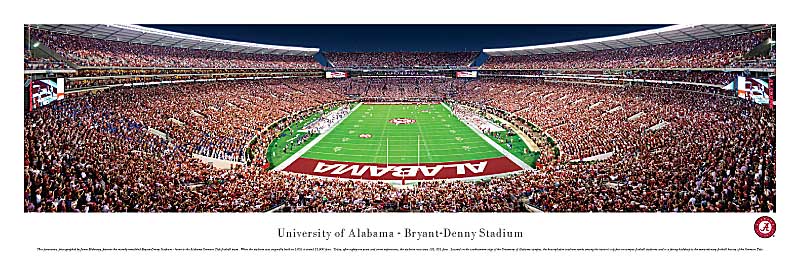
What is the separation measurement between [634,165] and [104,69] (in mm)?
14982

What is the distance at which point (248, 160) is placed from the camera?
44.4 feet

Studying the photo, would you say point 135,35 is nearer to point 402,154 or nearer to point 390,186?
point 402,154

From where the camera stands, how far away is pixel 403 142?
17578mm

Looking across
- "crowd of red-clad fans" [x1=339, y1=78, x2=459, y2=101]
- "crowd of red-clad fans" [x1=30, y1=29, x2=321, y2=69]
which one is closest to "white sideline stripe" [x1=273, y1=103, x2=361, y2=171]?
"crowd of red-clad fans" [x1=30, y1=29, x2=321, y2=69]

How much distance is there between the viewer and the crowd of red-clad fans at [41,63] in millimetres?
8357

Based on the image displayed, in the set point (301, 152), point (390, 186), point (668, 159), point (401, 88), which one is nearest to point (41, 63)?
point (390, 186)

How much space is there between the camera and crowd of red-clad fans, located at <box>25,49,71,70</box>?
8.36 metres

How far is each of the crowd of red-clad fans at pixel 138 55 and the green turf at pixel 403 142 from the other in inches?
238

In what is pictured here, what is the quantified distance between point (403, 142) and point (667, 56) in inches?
387
